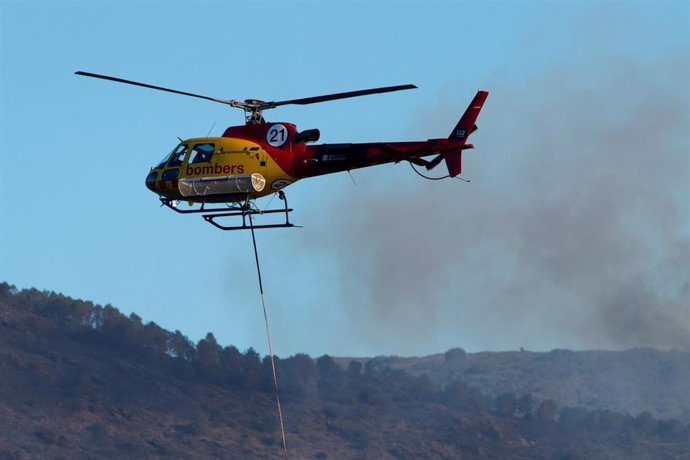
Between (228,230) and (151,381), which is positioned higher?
(151,381)

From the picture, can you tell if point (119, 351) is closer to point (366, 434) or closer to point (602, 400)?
point (366, 434)

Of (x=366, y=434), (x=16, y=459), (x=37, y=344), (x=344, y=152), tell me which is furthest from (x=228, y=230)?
(x=37, y=344)

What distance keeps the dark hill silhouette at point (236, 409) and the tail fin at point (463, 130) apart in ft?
323

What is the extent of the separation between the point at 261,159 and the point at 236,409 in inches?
4286

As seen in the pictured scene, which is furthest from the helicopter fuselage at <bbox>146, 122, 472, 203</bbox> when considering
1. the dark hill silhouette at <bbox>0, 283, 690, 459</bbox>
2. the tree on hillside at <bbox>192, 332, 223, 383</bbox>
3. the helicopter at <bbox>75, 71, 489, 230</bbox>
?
the tree on hillside at <bbox>192, 332, 223, 383</bbox>

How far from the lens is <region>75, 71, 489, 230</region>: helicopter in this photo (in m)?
40.8

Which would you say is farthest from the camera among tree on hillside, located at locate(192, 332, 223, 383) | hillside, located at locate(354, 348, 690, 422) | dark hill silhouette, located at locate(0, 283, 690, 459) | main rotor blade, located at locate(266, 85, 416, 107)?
tree on hillside, located at locate(192, 332, 223, 383)

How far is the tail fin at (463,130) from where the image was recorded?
40.6m

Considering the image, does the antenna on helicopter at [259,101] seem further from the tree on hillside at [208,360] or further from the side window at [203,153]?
the tree on hillside at [208,360]

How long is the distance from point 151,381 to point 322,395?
Answer: 62.0 ft

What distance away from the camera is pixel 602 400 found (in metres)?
159

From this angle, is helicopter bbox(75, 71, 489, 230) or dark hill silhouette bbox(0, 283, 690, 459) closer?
helicopter bbox(75, 71, 489, 230)

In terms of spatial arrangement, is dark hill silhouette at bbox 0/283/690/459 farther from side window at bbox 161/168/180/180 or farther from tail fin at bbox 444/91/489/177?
tail fin at bbox 444/91/489/177

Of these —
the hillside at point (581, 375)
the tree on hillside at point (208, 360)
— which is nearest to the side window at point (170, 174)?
the hillside at point (581, 375)
